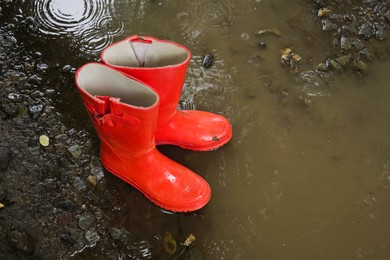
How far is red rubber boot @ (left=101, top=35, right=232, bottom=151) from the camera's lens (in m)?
1.39

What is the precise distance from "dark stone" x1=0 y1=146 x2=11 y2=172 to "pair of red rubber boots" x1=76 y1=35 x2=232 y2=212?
1.18 ft

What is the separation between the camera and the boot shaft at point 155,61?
1373 millimetres

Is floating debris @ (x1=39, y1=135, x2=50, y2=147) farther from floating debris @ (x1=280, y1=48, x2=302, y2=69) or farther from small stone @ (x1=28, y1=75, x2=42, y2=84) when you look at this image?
floating debris @ (x1=280, y1=48, x2=302, y2=69)

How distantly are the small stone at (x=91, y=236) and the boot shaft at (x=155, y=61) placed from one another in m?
0.50

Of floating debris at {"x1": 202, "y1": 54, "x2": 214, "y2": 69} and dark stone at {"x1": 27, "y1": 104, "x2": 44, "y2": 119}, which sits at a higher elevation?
floating debris at {"x1": 202, "y1": 54, "x2": 214, "y2": 69}

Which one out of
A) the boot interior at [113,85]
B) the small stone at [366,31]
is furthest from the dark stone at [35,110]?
the small stone at [366,31]

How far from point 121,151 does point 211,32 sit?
0.90 metres

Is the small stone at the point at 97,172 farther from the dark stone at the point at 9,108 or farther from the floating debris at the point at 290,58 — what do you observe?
the floating debris at the point at 290,58

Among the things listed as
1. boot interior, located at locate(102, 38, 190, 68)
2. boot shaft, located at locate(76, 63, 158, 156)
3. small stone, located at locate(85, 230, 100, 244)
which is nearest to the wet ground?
small stone, located at locate(85, 230, 100, 244)

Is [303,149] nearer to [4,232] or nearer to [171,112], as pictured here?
[171,112]

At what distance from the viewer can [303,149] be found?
1.77 m

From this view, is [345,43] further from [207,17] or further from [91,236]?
[91,236]

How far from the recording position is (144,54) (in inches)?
58.1

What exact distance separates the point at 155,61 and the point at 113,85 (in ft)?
0.64
